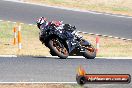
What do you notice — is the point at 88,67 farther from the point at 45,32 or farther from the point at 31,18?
the point at 31,18

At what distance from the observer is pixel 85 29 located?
97.9ft

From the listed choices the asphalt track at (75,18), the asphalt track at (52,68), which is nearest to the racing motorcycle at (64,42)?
the asphalt track at (52,68)

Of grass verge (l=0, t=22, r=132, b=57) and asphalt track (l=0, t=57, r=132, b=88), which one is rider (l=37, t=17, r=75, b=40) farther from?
grass verge (l=0, t=22, r=132, b=57)

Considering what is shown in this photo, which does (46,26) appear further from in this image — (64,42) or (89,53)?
(89,53)

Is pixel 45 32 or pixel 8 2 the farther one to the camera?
pixel 8 2

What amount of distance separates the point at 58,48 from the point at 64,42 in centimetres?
42

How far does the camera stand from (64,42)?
19.5 metres

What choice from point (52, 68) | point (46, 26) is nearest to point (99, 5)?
point (46, 26)

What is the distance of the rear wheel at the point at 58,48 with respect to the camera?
18.9 meters

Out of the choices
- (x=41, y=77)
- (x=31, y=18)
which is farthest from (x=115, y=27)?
(x=41, y=77)

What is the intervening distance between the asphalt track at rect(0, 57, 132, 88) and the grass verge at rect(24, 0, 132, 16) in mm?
15006

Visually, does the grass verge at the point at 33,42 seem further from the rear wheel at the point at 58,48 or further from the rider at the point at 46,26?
the rear wheel at the point at 58,48

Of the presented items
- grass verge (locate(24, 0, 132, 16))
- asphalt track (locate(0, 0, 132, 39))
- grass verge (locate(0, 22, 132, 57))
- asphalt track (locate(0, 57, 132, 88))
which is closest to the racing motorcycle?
asphalt track (locate(0, 57, 132, 88))

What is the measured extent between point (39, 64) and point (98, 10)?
664 inches
